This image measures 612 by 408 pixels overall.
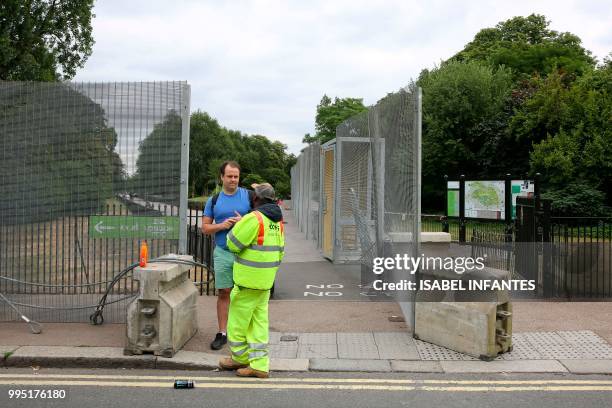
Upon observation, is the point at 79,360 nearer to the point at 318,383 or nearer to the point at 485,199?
the point at 318,383

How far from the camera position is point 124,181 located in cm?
734

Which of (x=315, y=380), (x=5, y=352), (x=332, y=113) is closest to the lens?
(x=315, y=380)

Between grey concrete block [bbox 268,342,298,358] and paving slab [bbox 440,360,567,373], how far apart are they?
5.08ft

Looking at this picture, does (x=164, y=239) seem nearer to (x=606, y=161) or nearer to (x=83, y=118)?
(x=83, y=118)

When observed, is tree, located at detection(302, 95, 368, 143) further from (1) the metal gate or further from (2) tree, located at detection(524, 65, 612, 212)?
(1) the metal gate

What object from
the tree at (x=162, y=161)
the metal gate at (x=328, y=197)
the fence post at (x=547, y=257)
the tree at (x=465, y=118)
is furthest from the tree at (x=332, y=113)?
the tree at (x=162, y=161)

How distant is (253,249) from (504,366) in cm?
276

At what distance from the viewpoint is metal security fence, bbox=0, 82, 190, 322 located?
733 centimetres

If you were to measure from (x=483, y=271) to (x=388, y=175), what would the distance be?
2.78 m

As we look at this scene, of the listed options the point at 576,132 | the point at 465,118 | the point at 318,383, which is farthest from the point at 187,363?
the point at 465,118

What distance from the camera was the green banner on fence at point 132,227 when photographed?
24.2 feet

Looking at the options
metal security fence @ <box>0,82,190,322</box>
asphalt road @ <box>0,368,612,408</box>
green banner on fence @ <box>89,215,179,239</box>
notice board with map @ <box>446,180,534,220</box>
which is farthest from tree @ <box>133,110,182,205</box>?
notice board with map @ <box>446,180,534,220</box>

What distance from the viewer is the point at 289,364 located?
6.00 meters

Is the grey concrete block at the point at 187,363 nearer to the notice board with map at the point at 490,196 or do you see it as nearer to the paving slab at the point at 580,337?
the paving slab at the point at 580,337
